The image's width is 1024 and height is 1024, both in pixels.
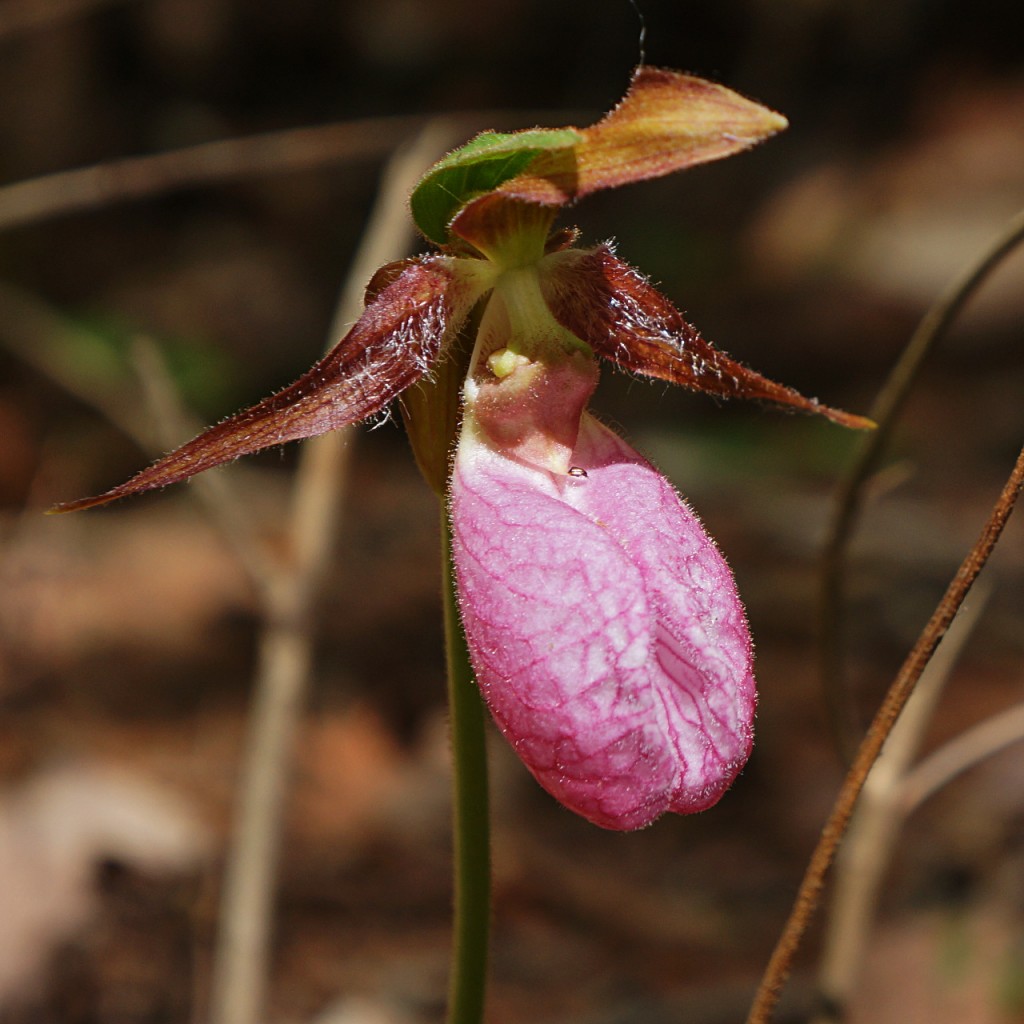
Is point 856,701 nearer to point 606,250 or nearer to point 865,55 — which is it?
point 606,250

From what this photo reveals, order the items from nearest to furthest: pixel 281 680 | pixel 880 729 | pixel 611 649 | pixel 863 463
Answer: pixel 611 649
pixel 880 729
pixel 863 463
pixel 281 680

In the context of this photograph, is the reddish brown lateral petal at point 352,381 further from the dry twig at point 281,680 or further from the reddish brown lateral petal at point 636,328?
the dry twig at point 281,680

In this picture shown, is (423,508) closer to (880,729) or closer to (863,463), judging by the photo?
(863,463)

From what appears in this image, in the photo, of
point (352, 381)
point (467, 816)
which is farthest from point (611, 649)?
point (352, 381)

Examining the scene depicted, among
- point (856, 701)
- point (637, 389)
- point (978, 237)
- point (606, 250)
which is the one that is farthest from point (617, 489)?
point (978, 237)

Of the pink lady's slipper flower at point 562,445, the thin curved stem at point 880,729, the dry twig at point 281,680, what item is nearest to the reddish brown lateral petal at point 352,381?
the pink lady's slipper flower at point 562,445

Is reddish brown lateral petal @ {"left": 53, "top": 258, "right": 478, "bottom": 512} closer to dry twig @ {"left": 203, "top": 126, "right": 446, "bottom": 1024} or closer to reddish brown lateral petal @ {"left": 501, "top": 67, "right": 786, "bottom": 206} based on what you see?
reddish brown lateral petal @ {"left": 501, "top": 67, "right": 786, "bottom": 206}
